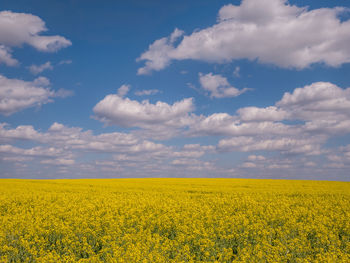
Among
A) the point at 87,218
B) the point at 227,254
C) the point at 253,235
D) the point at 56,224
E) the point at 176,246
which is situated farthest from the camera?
the point at 87,218

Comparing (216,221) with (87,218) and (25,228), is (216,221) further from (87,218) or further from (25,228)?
(25,228)

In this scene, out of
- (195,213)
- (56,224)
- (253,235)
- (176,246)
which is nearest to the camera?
(176,246)

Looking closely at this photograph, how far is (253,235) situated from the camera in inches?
347

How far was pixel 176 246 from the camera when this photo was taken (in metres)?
7.81

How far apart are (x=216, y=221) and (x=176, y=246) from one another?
270cm

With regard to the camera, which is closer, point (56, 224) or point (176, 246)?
point (176, 246)

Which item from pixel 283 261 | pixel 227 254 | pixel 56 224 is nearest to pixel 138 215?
pixel 56 224

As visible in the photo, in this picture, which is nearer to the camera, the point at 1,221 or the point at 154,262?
the point at 154,262

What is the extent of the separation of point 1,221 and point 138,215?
18.3ft

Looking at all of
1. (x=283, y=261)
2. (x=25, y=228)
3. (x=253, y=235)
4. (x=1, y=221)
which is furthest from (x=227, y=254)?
(x=1, y=221)

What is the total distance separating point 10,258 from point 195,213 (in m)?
6.94

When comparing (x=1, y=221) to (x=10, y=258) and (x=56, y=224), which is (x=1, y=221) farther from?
(x=10, y=258)

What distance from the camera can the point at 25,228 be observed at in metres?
9.48

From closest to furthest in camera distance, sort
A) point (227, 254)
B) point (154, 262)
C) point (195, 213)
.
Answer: point (154, 262), point (227, 254), point (195, 213)
